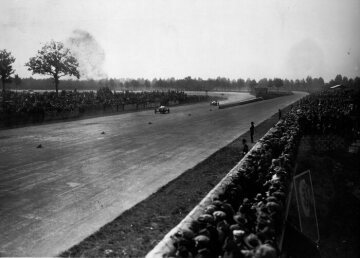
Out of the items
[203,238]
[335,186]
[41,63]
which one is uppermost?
[41,63]

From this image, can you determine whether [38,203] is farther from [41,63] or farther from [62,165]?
[41,63]

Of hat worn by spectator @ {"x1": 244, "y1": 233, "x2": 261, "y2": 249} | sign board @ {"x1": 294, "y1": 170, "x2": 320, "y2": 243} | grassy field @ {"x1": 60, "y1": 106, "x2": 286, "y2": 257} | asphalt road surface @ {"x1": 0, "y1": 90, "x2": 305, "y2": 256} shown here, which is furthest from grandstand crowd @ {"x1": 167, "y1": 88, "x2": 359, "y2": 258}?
asphalt road surface @ {"x1": 0, "y1": 90, "x2": 305, "y2": 256}

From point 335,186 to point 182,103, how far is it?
5566 cm

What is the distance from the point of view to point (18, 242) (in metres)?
6.94

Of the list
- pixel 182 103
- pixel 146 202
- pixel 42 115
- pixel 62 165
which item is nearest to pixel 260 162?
pixel 146 202

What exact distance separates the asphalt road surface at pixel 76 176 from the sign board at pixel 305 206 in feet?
15.1

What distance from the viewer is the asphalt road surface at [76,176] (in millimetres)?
7551

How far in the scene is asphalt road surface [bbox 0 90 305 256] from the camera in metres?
7.55

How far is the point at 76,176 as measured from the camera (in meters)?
12.4

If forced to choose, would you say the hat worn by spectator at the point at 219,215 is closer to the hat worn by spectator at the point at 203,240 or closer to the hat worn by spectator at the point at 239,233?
the hat worn by spectator at the point at 239,233

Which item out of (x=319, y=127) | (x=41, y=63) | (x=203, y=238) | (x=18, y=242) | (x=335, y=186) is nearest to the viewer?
(x=203, y=238)

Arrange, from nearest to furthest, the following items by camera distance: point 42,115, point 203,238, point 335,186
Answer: point 203,238 → point 335,186 → point 42,115

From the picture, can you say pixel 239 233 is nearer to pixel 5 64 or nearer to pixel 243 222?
pixel 243 222

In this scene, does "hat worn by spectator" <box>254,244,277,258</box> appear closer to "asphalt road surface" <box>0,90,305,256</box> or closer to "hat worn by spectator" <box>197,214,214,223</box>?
"hat worn by spectator" <box>197,214,214,223</box>
